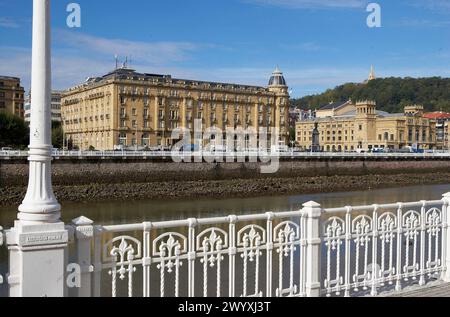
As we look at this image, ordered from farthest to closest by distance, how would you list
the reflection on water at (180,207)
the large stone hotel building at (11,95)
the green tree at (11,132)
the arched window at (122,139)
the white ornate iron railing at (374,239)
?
the large stone hotel building at (11,95) → the arched window at (122,139) → the green tree at (11,132) → the reflection on water at (180,207) → the white ornate iron railing at (374,239)

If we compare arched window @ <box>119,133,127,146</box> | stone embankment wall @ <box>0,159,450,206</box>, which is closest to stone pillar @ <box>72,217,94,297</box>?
stone embankment wall @ <box>0,159,450,206</box>

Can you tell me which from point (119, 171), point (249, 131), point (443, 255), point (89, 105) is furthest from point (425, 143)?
point (443, 255)

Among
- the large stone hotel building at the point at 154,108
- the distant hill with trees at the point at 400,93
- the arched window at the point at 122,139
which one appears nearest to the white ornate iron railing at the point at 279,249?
the large stone hotel building at the point at 154,108

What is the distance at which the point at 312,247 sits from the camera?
6793 mm

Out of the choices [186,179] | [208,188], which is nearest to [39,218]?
[208,188]

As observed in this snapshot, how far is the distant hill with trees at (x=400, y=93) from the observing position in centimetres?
15025

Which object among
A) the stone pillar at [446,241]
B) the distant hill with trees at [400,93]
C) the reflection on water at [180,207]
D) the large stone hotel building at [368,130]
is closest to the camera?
the stone pillar at [446,241]

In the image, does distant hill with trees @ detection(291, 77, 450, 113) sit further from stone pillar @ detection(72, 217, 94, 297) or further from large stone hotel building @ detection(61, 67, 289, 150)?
stone pillar @ detection(72, 217, 94, 297)

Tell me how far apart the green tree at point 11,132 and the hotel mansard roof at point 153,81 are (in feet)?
54.1

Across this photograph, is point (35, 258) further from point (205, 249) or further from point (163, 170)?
point (163, 170)

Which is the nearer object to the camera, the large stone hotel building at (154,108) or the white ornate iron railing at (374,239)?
the white ornate iron railing at (374,239)

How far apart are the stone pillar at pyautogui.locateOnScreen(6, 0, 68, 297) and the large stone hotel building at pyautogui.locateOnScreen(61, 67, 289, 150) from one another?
69.5 metres

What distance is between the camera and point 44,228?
16.4 ft

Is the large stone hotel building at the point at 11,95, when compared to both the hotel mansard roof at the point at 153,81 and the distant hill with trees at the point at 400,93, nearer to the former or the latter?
the hotel mansard roof at the point at 153,81
